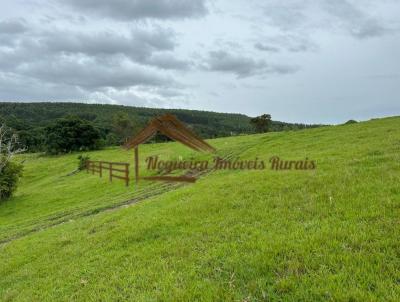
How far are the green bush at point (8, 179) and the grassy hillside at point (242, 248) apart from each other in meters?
29.0

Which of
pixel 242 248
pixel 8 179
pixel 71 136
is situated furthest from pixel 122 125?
pixel 242 248

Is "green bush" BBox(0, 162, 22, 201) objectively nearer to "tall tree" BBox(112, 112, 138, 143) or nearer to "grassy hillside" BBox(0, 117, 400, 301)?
"grassy hillside" BBox(0, 117, 400, 301)

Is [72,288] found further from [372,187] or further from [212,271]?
[372,187]

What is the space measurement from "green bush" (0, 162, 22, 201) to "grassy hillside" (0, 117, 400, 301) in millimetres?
29002

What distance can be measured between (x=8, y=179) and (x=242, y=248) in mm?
39648

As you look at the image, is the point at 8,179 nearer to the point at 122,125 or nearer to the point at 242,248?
the point at 242,248

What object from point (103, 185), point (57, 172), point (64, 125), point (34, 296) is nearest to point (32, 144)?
point (64, 125)

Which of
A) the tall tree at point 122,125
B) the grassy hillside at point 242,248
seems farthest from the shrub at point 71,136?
the grassy hillside at point 242,248

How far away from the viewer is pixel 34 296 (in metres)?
7.93

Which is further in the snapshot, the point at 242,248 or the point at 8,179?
the point at 8,179

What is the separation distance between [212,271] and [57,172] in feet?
189

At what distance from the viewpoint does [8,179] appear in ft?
132

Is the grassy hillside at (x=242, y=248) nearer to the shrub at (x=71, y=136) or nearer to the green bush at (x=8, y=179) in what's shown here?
the green bush at (x=8, y=179)

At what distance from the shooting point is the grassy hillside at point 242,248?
5934 mm
